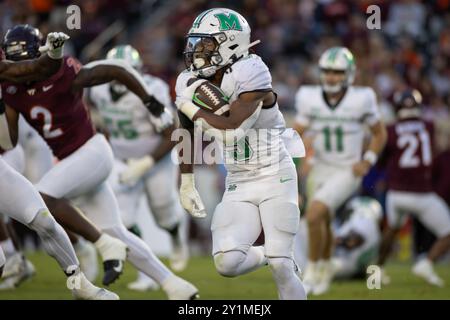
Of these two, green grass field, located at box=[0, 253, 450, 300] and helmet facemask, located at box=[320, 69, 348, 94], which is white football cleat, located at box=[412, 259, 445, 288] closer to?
green grass field, located at box=[0, 253, 450, 300]

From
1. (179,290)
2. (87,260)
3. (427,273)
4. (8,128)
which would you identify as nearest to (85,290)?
(179,290)

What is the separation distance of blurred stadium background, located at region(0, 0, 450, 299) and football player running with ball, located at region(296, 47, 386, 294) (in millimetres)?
3362

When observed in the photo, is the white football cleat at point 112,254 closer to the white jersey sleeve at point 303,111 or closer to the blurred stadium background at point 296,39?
the white jersey sleeve at point 303,111

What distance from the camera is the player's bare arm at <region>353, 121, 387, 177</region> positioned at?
791cm

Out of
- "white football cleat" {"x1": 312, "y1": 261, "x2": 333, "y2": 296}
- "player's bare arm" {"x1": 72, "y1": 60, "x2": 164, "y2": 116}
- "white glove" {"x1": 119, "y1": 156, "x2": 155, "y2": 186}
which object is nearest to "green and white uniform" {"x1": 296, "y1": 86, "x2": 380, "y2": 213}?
"white football cleat" {"x1": 312, "y1": 261, "x2": 333, "y2": 296}

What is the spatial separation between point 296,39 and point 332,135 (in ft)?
16.9

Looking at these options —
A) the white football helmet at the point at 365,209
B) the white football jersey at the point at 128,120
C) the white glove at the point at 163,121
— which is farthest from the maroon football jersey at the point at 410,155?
the white glove at the point at 163,121

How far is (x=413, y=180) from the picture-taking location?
29.9ft

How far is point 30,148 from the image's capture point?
802 centimetres

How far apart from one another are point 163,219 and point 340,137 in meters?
1.68

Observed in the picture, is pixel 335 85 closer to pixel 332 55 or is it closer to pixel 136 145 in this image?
pixel 332 55
